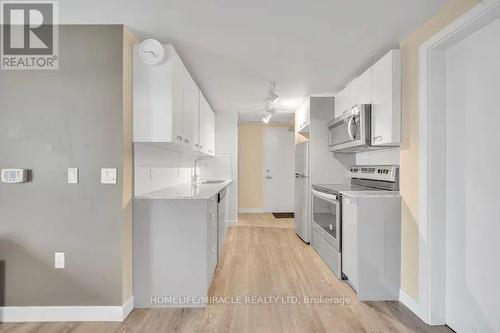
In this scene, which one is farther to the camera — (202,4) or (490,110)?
(202,4)

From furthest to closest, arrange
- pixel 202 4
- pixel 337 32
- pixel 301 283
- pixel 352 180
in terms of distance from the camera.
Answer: pixel 352 180 < pixel 301 283 < pixel 337 32 < pixel 202 4

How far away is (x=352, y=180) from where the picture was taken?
353 centimetres

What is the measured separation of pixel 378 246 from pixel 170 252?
183 cm

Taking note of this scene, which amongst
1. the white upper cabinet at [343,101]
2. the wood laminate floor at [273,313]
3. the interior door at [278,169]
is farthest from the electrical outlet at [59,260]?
the interior door at [278,169]

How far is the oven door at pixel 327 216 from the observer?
2778mm

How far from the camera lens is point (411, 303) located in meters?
2.18

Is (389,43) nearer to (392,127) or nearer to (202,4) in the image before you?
(392,127)

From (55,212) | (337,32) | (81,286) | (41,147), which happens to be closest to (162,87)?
(41,147)

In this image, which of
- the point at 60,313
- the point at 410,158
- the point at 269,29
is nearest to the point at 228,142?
the point at 269,29

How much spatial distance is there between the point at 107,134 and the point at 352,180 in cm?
294

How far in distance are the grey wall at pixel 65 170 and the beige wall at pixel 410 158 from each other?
236 centimetres

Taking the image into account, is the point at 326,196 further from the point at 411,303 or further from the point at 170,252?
the point at 170,252

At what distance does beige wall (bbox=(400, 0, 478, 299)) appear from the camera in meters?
2.13

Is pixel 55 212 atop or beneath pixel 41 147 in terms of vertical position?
beneath
